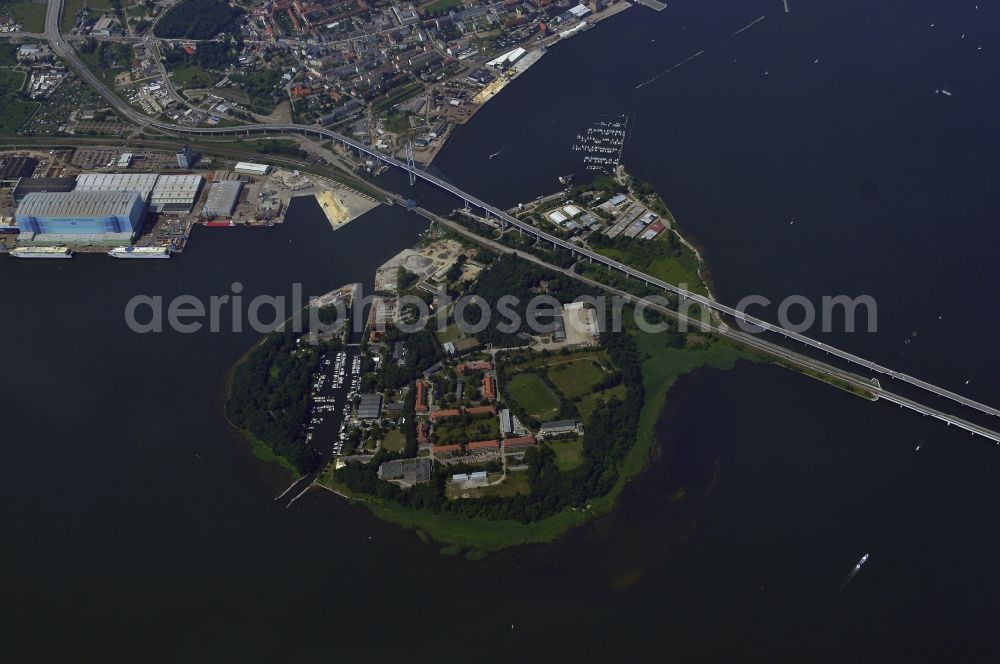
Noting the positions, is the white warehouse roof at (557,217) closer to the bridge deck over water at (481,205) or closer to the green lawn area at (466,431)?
the bridge deck over water at (481,205)

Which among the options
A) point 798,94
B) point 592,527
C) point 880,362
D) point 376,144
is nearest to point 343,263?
point 376,144

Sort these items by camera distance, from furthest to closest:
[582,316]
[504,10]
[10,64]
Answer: [504,10] < [10,64] < [582,316]

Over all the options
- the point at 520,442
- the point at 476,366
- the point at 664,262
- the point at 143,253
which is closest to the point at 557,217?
the point at 664,262

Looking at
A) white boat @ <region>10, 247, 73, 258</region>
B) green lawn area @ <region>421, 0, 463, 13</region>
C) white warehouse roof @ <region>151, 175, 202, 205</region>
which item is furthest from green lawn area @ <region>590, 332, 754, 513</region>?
green lawn area @ <region>421, 0, 463, 13</region>

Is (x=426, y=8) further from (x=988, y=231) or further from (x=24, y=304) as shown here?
(x=988, y=231)

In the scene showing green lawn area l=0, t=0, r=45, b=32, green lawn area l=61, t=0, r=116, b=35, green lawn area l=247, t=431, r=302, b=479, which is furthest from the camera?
green lawn area l=61, t=0, r=116, b=35

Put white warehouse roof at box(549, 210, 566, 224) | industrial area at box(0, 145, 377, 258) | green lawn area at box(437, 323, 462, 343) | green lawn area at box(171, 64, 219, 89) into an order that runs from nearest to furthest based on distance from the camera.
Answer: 1. green lawn area at box(437, 323, 462, 343)
2. industrial area at box(0, 145, 377, 258)
3. white warehouse roof at box(549, 210, 566, 224)
4. green lawn area at box(171, 64, 219, 89)

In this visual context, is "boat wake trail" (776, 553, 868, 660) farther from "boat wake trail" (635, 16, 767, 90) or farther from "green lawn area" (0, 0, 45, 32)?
"green lawn area" (0, 0, 45, 32)
